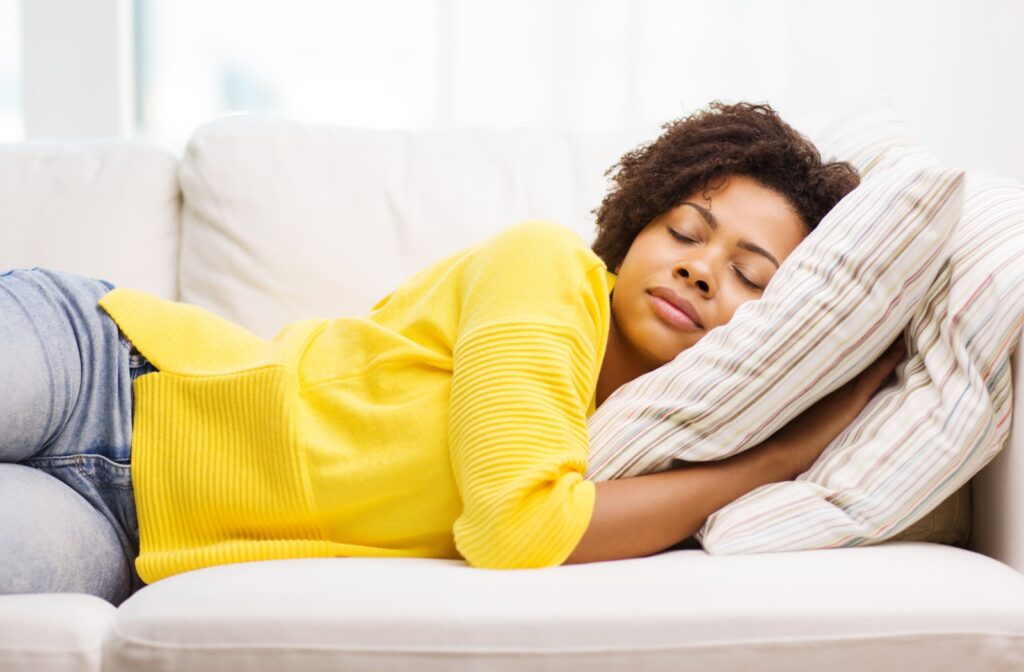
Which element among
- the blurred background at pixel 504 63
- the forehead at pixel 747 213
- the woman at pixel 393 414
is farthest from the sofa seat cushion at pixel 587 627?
the blurred background at pixel 504 63

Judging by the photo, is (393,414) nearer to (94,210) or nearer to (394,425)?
(394,425)

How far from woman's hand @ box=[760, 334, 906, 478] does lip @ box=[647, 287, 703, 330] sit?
0.17 metres

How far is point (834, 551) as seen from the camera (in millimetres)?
1128

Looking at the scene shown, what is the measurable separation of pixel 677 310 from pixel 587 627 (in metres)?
0.51

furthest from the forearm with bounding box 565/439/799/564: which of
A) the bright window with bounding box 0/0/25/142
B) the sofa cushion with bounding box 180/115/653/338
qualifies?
the bright window with bounding box 0/0/25/142

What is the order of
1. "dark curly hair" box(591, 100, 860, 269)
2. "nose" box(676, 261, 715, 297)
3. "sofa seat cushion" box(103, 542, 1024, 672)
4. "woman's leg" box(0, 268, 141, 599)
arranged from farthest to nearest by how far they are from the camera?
"dark curly hair" box(591, 100, 860, 269), "nose" box(676, 261, 715, 297), "woman's leg" box(0, 268, 141, 599), "sofa seat cushion" box(103, 542, 1024, 672)

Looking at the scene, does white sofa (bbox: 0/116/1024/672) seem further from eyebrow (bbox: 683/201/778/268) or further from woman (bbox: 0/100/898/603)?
eyebrow (bbox: 683/201/778/268)

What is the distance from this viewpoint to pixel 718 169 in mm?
1461

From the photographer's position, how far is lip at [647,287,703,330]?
4.44ft

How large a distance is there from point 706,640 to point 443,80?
2.03 metres

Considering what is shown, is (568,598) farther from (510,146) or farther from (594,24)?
(594,24)

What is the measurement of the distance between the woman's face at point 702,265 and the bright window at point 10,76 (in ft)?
7.39

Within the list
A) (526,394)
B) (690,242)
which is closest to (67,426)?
(526,394)

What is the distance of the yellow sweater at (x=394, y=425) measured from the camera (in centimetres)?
113
